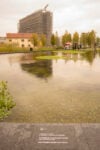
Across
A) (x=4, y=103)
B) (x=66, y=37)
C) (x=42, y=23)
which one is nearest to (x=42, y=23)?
(x=42, y=23)

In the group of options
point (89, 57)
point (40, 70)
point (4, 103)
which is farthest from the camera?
A: point (89, 57)

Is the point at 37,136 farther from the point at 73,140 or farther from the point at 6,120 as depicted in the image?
the point at 6,120

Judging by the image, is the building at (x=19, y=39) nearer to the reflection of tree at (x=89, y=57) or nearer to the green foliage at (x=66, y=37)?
the green foliage at (x=66, y=37)

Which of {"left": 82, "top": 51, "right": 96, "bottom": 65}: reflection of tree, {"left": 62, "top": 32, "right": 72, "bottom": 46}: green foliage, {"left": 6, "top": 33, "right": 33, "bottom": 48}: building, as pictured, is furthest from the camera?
{"left": 6, "top": 33, "right": 33, "bottom": 48}: building

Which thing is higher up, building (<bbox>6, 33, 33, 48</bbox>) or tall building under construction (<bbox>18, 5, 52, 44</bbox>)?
tall building under construction (<bbox>18, 5, 52, 44</bbox>)

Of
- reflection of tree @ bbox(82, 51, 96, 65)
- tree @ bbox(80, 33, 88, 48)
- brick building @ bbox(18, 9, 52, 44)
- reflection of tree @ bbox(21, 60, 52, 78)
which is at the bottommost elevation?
reflection of tree @ bbox(21, 60, 52, 78)

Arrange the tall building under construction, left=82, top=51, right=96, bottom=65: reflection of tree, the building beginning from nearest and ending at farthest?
1. left=82, top=51, right=96, bottom=65: reflection of tree
2. the building
3. the tall building under construction

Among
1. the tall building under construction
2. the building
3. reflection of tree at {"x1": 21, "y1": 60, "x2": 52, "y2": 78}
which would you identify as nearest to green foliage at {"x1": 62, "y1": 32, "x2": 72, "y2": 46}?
the building

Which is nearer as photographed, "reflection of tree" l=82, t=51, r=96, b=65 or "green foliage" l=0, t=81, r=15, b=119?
"green foliage" l=0, t=81, r=15, b=119

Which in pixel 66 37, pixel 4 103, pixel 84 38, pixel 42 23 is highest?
pixel 42 23

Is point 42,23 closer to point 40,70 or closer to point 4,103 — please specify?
point 40,70

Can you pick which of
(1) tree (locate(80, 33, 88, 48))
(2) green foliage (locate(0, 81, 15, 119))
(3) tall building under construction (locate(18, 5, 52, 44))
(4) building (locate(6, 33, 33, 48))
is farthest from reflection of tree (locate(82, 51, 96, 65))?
(3) tall building under construction (locate(18, 5, 52, 44))

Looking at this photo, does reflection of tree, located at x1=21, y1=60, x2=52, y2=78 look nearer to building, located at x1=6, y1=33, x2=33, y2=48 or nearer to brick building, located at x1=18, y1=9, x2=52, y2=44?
building, located at x1=6, y1=33, x2=33, y2=48

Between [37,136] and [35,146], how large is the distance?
477 mm
